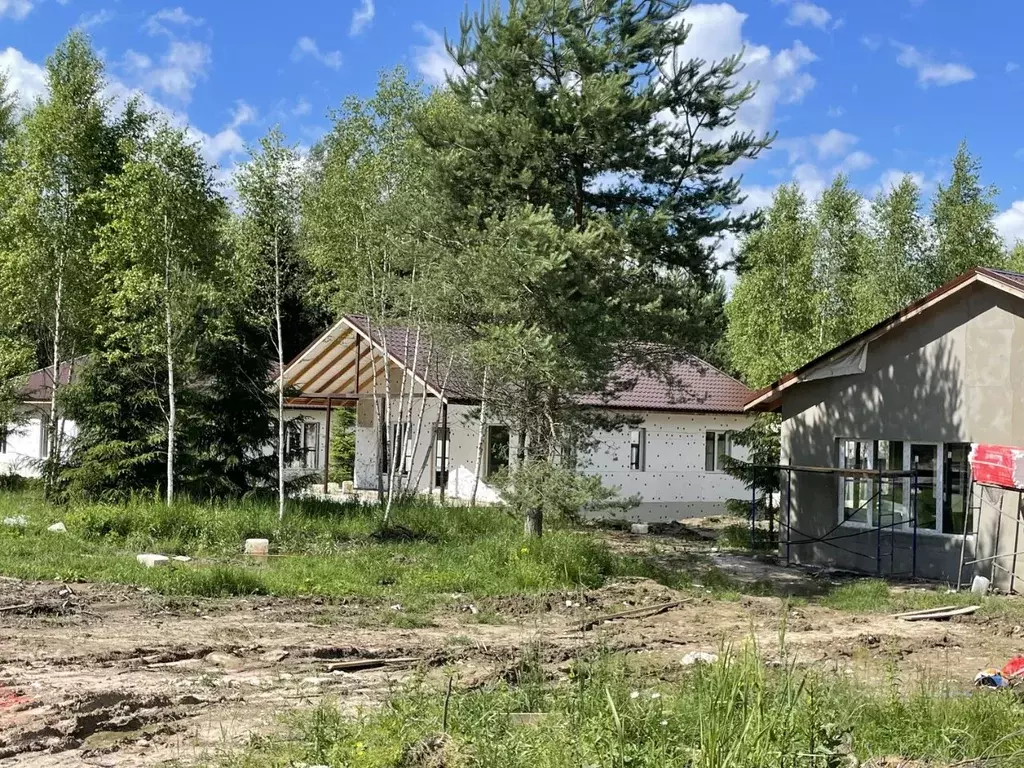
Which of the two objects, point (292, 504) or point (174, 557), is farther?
point (292, 504)

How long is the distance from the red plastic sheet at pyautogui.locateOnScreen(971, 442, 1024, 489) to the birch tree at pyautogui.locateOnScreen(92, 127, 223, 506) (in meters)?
14.1

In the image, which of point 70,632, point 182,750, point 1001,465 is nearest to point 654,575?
point 1001,465

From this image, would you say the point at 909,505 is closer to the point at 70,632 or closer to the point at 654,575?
the point at 654,575

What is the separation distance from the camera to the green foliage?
15625mm

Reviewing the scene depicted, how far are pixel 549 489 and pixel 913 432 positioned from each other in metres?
6.35

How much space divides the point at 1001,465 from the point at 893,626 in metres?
3.69

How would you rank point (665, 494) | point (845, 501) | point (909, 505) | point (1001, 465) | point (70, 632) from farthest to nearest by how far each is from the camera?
point (665, 494), point (845, 501), point (909, 505), point (1001, 465), point (70, 632)

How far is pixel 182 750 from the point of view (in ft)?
21.1

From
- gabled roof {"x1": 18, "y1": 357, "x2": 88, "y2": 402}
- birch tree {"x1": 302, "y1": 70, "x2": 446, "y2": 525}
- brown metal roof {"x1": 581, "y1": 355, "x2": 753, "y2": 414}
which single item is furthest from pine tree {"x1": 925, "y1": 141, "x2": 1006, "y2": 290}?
gabled roof {"x1": 18, "y1": 357, "x2": 88, "y2": 402}

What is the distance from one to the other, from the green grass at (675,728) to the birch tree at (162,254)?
14321mm

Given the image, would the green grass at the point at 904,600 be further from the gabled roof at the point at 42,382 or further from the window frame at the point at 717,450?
the gabled roof at the point at 42,382

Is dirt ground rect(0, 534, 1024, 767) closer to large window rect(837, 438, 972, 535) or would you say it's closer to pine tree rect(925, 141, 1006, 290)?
large window rect(837, 438, 972, 535)

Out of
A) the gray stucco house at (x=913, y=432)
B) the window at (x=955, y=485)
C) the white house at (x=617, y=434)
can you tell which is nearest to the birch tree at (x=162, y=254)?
the white house at (x=617, y=434)

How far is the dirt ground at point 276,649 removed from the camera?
7.02 metres
